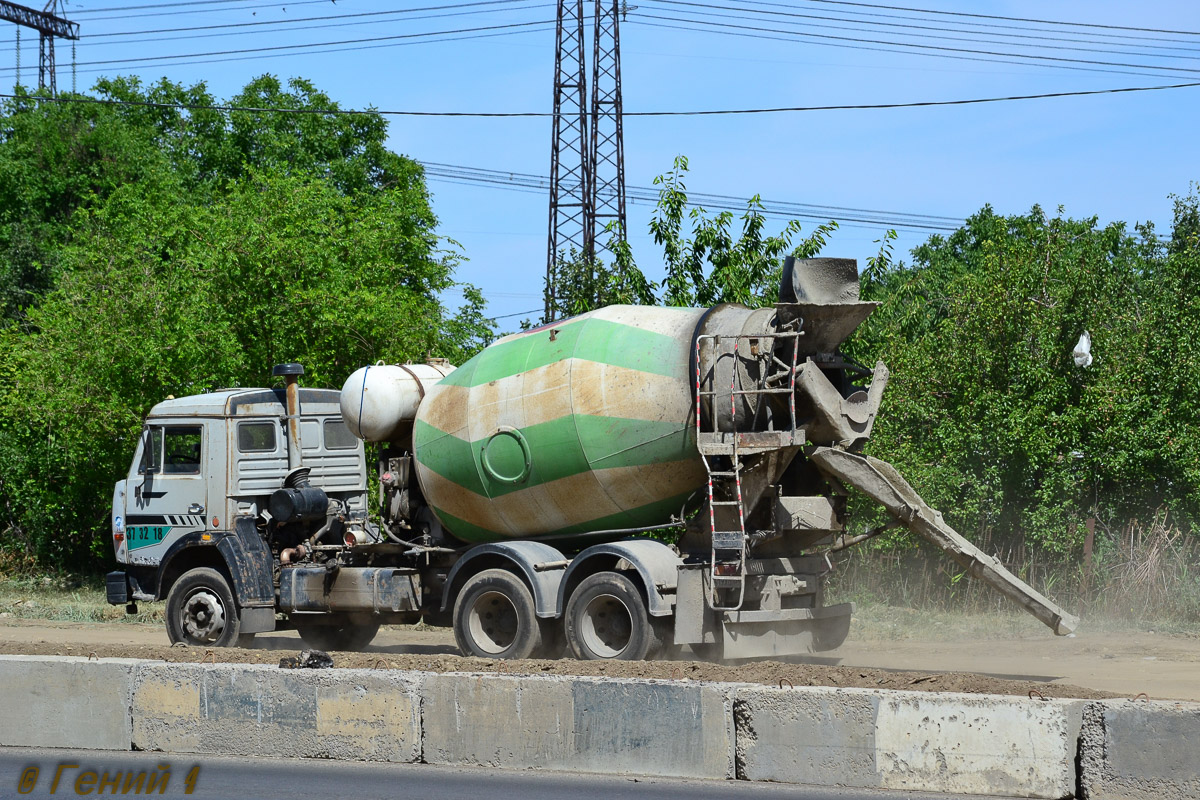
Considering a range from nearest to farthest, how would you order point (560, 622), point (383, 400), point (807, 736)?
point (807, 736)
point (560, 622)
point (383, 400)

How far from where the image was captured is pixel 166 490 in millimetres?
14039

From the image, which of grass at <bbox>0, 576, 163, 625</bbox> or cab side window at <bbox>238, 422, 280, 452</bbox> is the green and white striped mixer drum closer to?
cab side window at <bbox>238, 422, 280, 452</bbox>

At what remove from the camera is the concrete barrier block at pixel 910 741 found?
639cm

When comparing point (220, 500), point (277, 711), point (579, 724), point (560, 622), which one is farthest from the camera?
point (220, 500)

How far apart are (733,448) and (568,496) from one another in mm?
1820

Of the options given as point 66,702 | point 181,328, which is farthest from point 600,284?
point 66,702

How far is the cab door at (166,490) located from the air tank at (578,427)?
3134 mm

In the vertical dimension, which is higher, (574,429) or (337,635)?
(574,429)

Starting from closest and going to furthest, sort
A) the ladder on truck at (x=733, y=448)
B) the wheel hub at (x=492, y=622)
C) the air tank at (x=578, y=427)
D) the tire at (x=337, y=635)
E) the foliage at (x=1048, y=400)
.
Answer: the ladder on truck at (x=733, y=448) → the air tank at (x=578, y=427) → the wheel hub at (x=492, y=622) → the tire at (x=337, y=635) → the foliage at (x=1048, y=400)

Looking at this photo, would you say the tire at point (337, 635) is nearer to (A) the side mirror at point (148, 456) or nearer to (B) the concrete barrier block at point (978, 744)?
(A) the side mirror at point (148, 456)

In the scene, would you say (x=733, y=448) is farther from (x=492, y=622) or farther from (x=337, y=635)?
(x=337, y=635)

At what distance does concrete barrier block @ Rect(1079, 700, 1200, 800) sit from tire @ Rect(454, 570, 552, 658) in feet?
19.8

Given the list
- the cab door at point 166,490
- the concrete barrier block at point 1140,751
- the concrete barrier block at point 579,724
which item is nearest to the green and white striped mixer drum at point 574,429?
the cab door at point 166,490

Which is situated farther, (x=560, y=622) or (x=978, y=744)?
(x=560, y=622)
